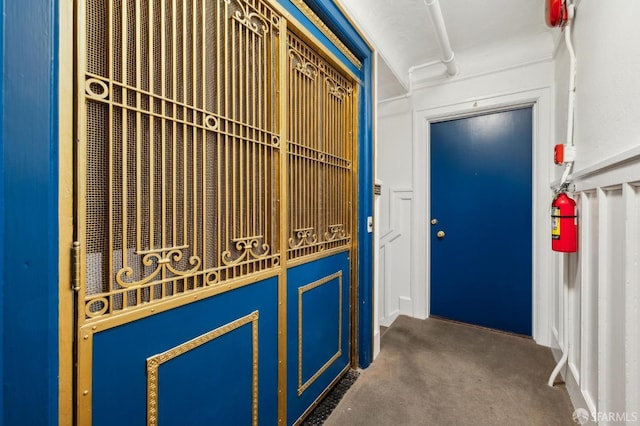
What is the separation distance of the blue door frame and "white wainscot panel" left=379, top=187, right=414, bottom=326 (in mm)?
2655

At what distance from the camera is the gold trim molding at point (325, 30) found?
1.48 metres

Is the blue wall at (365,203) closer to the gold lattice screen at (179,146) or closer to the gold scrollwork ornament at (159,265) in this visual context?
the gold lattice screen at (179,146)

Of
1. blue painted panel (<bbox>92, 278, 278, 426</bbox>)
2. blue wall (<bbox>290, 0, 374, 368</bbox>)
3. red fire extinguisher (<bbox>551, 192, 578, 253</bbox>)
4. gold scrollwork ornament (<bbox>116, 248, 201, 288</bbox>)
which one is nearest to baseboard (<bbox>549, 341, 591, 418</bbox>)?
red fire extinguisher (<bbox>551, 192, 578, 253</bbox>)

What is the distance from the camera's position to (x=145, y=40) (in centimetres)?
88

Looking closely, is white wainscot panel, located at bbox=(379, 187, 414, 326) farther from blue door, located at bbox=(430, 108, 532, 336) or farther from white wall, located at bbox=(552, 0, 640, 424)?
white wall, located at bbox=(552, 0, 640, 424)

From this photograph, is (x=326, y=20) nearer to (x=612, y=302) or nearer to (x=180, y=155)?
(x=180, y=155)

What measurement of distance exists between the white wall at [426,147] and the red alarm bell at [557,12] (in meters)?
0.69

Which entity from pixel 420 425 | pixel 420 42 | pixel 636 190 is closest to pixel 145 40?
pixel 636 190

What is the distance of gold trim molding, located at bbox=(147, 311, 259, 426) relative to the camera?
88 cm

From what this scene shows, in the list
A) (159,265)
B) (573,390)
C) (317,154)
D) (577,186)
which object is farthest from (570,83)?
(159,265)

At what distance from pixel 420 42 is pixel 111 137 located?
99.4 inches

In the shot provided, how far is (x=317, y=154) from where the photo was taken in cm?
171

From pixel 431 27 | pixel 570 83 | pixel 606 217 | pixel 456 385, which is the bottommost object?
pixel 456 385

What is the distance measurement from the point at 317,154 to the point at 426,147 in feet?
5.47
